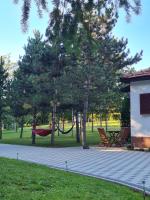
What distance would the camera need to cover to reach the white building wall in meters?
22.4

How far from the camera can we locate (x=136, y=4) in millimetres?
5832

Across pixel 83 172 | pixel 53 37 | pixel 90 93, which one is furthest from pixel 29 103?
pixel 53 37

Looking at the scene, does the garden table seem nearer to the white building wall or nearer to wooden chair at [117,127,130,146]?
wooden chair at [117,127,130,146]

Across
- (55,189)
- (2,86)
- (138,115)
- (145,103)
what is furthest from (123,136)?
(2,86)

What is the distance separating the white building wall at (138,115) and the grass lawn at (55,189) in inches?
472

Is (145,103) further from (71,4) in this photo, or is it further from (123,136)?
(71,4)

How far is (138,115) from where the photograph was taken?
2286cm

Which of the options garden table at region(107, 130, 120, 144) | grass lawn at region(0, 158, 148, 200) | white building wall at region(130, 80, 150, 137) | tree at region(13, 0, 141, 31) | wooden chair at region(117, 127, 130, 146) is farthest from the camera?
garden table at region(107, 130, 120, 144)

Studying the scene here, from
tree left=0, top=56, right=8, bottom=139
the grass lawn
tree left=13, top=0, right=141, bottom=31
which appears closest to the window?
the grass lawn

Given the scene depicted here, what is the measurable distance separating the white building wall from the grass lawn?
12.0 metres

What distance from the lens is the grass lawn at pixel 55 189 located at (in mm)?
7906

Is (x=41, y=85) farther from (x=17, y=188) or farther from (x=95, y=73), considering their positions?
(x=17, y=188)

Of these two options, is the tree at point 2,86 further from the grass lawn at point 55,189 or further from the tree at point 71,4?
the tree at point 71,4

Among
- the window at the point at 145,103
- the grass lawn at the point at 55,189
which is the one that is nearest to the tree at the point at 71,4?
the grass lawn at the point at 55,189
